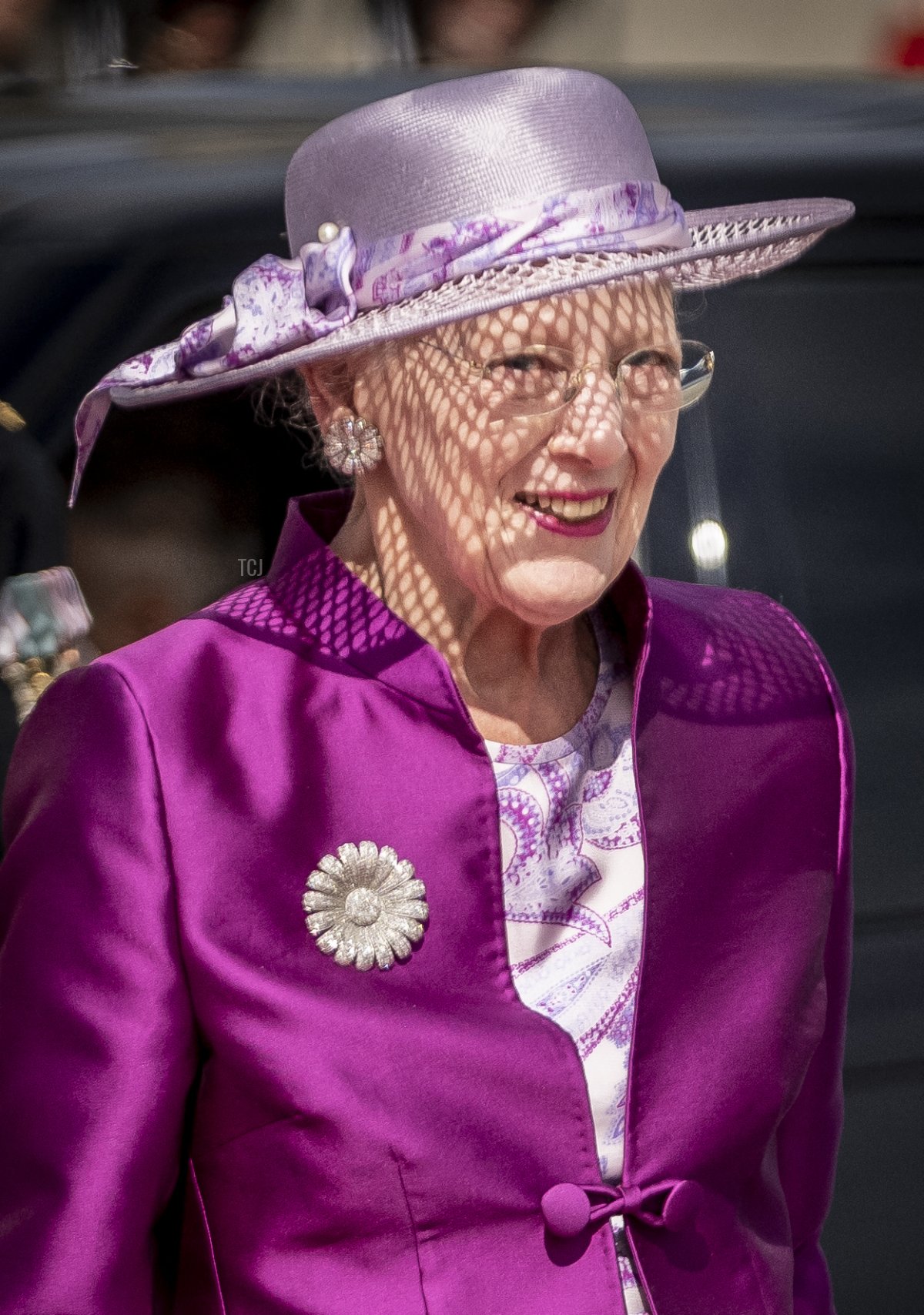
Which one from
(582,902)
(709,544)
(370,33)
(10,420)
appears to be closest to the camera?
(582,902)

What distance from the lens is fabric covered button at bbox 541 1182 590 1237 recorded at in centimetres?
161

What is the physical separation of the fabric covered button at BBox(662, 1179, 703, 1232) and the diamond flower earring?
74cm

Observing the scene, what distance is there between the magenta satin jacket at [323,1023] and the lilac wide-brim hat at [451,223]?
0.24 m

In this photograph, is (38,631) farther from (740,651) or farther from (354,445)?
(740,651)

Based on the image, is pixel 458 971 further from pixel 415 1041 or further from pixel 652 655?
pixel 652 655

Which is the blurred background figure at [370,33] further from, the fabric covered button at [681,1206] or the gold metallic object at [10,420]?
the fabric covered button at [681,1206]

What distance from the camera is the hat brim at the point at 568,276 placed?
60.9 inches

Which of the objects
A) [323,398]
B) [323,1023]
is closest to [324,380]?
[323,398]

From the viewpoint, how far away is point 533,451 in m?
1.61

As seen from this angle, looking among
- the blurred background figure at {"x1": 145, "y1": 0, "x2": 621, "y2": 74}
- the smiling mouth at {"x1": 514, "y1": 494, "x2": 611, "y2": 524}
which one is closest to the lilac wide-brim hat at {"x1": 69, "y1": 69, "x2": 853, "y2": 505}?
the smiling mouth at {"x1": 514, "y1": 494, "x2": 611, "y2": 524}

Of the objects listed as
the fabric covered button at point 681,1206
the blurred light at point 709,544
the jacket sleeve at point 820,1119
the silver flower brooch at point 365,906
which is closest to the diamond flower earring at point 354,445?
the silver flower brooch at point 365,906

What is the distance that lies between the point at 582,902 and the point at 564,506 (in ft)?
1.32

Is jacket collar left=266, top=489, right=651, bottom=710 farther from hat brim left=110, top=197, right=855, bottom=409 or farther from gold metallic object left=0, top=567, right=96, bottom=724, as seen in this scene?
gold metallic object left=0, top=567, right=96, bottom=724

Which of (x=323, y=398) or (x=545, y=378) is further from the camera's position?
(x=323, y=398)
